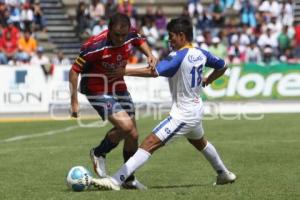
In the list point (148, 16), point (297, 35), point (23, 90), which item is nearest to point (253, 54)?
point (297, 35)

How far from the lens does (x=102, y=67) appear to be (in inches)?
414

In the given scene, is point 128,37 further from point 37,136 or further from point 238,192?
point 37,136

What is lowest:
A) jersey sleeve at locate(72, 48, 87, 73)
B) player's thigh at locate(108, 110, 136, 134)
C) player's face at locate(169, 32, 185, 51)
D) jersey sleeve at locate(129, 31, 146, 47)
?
player's thigh at locate(108, 110, 136, 134)

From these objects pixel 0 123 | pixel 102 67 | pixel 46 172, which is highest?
pixel 102 67

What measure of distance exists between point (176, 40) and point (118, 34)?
750mm

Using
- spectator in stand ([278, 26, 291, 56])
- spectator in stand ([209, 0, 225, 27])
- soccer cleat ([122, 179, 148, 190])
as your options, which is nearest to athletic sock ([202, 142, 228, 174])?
→ soccer cleat ([122, 179, 148, 190])

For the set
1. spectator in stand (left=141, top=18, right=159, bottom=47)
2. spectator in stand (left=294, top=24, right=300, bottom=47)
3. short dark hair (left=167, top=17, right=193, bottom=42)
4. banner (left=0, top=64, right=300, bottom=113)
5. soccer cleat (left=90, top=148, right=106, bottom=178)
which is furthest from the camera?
spectator in stand (left=141, top=18, right=159, bottom=47)

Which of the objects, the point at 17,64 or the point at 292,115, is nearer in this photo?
the point at 292,115

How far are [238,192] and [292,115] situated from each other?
14777 millimetres

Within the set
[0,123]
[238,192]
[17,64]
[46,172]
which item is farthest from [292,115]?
[238,192]

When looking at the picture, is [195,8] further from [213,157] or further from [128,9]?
[213,157]

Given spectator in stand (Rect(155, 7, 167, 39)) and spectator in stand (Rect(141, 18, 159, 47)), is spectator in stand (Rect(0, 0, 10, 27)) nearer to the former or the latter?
spectator in stand (Rect(141, 18, 159, 47))

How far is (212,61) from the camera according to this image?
10203mm

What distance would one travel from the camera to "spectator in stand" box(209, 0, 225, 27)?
3397 centimetres
